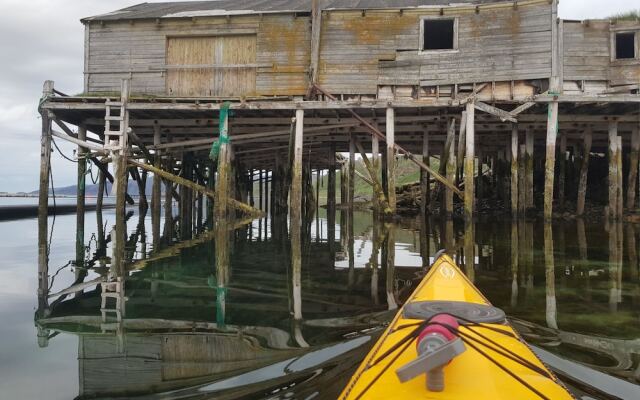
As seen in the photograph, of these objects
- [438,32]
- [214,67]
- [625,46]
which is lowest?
[214,67]

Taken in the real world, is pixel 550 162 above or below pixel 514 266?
above

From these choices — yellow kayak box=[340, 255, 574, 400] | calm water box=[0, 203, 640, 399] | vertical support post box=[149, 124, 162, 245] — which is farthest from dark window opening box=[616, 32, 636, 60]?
yellow kayak box=[340, 255, 574, 400]

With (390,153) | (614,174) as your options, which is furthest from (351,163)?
(614,174)

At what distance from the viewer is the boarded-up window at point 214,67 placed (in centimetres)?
1691

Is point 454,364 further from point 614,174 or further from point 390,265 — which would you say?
point 614,174

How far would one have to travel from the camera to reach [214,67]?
1697 cm

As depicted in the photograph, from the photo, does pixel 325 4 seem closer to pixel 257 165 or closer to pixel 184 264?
pixel 184 264

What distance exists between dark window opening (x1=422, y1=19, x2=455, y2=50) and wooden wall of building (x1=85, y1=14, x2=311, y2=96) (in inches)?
183

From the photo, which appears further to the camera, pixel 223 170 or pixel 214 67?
pixel 214 67

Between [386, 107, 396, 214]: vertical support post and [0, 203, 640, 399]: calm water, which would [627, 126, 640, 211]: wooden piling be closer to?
[0, 203, 640, 399]: calm water

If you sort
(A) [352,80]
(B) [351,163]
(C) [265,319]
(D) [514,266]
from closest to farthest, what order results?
(C) [265,319]
(D) [514,266]
(A) [352,80]
(B) [351,163]

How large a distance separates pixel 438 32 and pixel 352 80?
4.37 meters

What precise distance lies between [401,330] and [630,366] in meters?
1.94

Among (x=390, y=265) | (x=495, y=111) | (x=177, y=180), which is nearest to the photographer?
(x=390, y=265)
